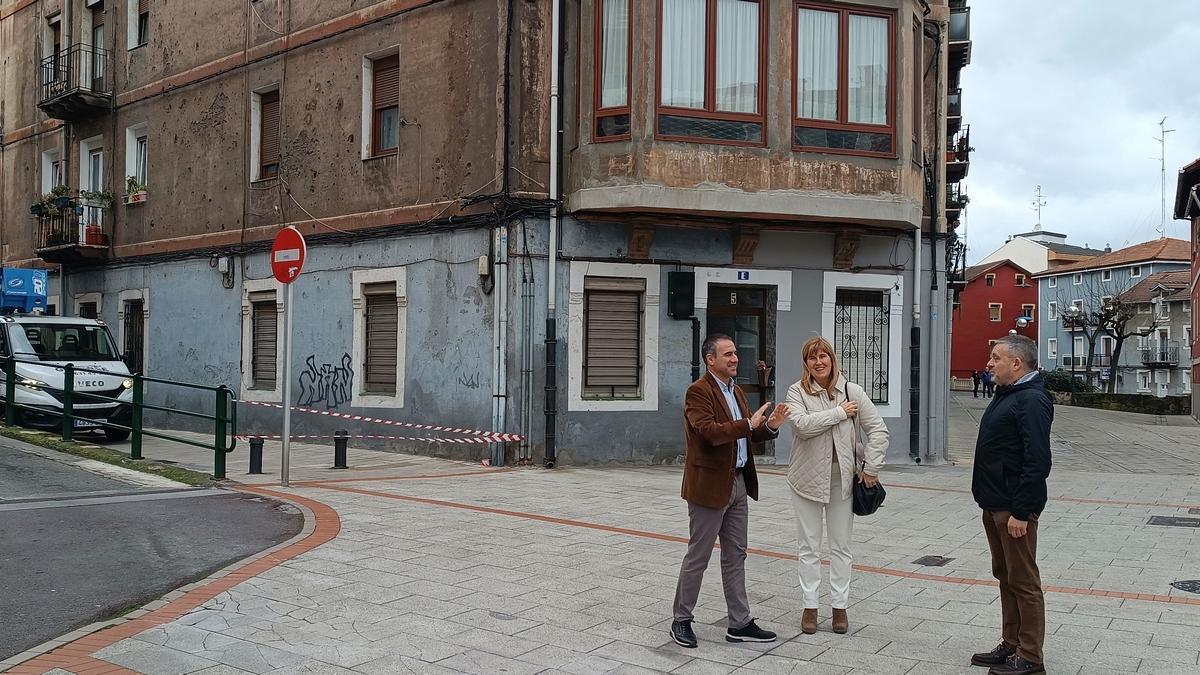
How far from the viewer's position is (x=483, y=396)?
15188 millimetres

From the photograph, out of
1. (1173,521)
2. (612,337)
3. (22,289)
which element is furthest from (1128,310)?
(22,289)

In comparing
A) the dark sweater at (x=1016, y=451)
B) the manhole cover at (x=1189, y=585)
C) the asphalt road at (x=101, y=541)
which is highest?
the dark sweater at (x=1016, y=451)

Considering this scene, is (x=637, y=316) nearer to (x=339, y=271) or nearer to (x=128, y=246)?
(x=339, y=271)

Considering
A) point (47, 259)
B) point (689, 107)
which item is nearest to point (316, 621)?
point (689, 107)

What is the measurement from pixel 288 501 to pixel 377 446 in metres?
5.80

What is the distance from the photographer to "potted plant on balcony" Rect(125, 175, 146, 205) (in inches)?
869

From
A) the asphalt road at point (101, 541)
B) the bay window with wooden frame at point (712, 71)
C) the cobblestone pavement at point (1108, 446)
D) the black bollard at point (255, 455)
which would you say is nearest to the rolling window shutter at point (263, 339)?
the black bollard at point (255, 455)

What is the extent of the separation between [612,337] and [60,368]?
367 inches

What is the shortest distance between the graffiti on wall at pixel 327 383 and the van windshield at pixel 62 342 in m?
3.79

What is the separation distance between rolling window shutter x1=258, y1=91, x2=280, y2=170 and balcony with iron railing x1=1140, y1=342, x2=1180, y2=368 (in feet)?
251

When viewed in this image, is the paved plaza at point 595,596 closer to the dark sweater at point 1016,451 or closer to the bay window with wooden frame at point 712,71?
the dark sweater at point 1016,451

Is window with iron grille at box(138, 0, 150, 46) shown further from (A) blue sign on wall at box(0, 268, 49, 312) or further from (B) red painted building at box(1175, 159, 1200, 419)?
(B) red painted building at box(1175, 159, 1200, 419)

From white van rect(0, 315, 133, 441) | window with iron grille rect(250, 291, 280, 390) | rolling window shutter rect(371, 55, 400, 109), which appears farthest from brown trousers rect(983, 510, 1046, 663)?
window with iron grille rect(250, 291, 280, 390)

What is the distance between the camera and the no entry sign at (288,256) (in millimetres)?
11703
